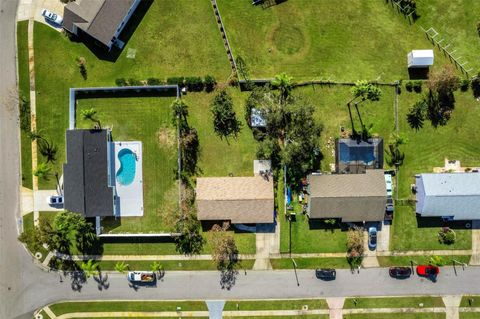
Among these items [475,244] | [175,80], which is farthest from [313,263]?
[175,80]

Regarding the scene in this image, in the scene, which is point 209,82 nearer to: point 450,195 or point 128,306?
point 128,306

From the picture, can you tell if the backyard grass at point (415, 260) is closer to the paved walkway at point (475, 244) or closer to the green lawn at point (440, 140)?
the paved walkway at point (475, 244)

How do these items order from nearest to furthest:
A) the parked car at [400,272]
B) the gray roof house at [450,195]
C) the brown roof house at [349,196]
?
the gray roof house at [450,195], the brown roof house at [349,196], the parked car at [400,272]

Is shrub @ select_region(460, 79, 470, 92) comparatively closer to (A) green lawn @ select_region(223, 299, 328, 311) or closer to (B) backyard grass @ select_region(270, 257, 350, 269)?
(B) backyard grass @ select_region(270, 257, 350, 269)

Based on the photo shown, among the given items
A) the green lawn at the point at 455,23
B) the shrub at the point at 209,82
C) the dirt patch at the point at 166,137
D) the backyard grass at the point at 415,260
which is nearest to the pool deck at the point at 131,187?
the dirt patch at the point at 166,137

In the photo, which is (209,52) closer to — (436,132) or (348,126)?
(348,126)

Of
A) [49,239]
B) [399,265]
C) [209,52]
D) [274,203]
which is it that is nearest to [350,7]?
[209,52]

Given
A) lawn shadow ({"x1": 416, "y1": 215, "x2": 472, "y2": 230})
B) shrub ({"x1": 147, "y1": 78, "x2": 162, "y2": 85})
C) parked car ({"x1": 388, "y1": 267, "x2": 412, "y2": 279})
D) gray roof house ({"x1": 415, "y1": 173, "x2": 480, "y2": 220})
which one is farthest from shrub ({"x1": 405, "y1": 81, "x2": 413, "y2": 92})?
shrub ({"x1": 147, "y1": 78, "x2": 162, "y2": 85})
